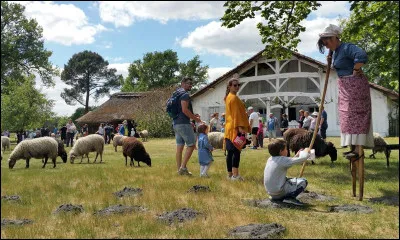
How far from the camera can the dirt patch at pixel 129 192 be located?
20.0ft

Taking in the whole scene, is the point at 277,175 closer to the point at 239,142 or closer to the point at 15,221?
the point at 239,142

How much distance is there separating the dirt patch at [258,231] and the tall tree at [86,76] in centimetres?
3957

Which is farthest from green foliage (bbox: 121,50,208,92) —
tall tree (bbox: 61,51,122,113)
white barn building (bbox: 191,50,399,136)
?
white barn building (bbox: 191,50,399,136)

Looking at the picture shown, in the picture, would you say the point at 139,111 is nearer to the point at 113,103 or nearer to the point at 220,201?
the point at 113,103

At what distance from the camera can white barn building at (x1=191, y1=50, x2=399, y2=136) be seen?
29806 mm

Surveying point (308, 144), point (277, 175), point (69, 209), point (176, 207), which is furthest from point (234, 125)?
point (308, 144)

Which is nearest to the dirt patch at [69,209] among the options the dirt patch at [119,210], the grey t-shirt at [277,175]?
the dirt patch at [119,210]

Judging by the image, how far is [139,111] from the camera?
136 ft

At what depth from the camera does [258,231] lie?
374 cm

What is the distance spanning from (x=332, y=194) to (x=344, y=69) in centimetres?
191

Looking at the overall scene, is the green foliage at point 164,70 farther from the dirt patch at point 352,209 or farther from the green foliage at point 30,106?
the dirt patch at point 352,209

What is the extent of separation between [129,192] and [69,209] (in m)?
1.43

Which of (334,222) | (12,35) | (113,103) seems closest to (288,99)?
(12,35)

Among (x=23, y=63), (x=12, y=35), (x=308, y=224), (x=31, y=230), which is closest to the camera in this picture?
(x=31, y=230)
